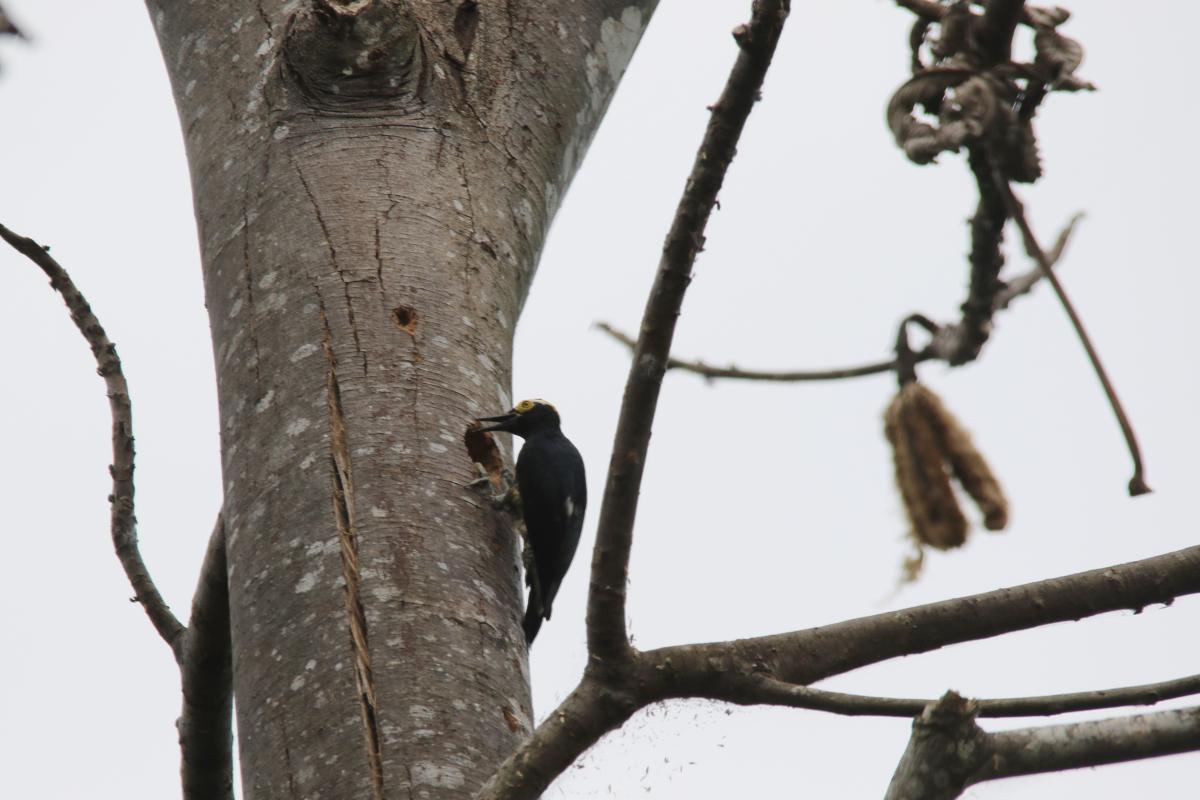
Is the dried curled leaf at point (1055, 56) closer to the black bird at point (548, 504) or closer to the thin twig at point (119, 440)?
the thin twig at point (119, 440)

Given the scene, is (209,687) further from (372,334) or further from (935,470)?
(935,470)

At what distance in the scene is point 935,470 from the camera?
164 centimetres

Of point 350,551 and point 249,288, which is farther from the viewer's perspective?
point 249,288

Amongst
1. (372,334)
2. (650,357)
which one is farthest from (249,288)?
(650,357)

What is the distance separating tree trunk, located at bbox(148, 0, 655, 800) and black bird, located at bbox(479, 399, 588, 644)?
900 mm

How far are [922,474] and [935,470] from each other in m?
0.01

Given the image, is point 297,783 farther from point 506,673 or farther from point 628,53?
point 628,53

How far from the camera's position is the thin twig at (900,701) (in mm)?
1957

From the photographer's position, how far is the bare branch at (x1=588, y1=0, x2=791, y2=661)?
1.87 m

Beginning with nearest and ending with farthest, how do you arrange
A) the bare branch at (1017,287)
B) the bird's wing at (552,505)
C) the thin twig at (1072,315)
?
the thin twig at (1072,315) < the bare branch at (1017,287) < the bird's wing at (552,505)

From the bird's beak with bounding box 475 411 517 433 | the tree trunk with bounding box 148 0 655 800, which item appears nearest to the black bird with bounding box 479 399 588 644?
the bird's beak with bounding box 475 411 517 433

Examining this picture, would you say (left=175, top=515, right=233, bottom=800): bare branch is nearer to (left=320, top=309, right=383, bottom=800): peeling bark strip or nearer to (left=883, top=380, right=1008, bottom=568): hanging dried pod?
(left=320, top=309, right=383, bottom=800): peeling bark strip

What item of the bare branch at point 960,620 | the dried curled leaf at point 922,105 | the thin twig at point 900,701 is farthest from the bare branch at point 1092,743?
the dried curled leaf at point 922,105

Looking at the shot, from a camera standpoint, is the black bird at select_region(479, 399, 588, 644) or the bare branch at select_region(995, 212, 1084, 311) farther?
the black bird at select_region(479, 399, 588, 644)
